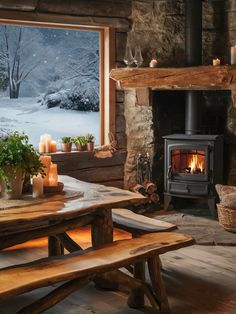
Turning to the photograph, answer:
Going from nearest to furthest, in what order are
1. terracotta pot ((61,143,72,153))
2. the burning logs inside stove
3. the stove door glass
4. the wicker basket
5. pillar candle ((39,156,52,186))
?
pillar candle ((39,156,52,186)) < the wicker basket < terracotta pot ((61,143,72,153)) < the stove door glass < the burning logs inside stove

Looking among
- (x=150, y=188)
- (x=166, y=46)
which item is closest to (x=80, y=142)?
(x=150, y=188)

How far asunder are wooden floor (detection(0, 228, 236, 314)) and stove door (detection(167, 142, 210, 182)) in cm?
124

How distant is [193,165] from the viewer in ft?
20.7

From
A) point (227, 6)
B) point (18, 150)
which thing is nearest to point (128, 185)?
point (227, 6)

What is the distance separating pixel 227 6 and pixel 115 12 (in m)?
1.34

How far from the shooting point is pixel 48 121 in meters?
6.07

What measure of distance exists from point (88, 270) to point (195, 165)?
3.48 metres

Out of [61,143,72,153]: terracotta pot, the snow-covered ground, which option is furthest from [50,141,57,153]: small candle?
the snow-covered ground

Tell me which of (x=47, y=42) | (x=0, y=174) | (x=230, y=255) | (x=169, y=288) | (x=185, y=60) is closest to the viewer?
(x=0, y=174)

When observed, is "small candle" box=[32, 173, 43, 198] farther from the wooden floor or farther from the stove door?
the stove door

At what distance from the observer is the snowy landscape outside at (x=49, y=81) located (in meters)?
5.78

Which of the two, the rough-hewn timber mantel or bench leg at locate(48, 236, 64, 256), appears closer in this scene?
bench leg at locate(48, 236, 64, 256)

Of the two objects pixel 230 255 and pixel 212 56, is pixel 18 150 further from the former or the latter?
pixel 212 56

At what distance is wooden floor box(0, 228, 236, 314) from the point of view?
3.64 metres
